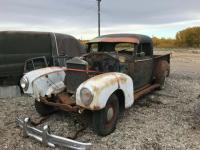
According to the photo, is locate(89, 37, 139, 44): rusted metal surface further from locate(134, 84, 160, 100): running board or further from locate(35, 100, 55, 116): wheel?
locate(35, 100, 55, 116): wheel

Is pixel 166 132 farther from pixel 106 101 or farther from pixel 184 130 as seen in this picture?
pixel 106 101

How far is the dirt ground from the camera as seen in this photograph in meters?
4.85

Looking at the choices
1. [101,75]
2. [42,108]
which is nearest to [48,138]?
[101,75]

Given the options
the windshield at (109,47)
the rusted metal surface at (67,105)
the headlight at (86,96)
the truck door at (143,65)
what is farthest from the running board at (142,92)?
the headlight at (86,96)

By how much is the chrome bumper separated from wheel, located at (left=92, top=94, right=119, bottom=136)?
0.69 meters

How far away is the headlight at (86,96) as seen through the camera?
185 inches

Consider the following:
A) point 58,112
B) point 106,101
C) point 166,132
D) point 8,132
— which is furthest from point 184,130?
point 8,132

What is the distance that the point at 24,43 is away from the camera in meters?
8.91

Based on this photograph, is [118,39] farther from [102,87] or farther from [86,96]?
[86,96]

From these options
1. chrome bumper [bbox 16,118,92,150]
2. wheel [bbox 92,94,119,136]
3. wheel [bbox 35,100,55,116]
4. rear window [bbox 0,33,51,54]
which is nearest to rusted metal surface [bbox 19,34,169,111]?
wheel [bbox 92,94,119,136]

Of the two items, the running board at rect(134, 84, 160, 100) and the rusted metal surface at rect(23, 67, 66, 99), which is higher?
the rusted metal surface at rect(23, 67, 66, 99)

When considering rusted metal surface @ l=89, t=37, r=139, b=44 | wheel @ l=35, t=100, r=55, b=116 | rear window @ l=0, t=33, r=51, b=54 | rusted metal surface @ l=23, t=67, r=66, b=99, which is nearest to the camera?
rusted metal surface @ l=23, t=67, r=66, b=99

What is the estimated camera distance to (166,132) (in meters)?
5.34

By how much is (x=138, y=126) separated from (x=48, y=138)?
197cm
